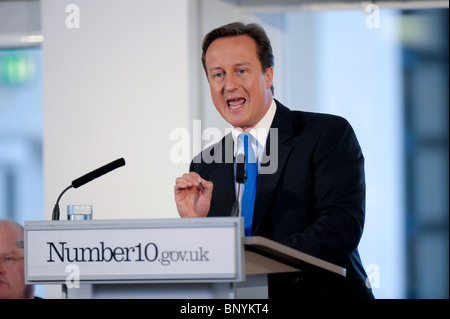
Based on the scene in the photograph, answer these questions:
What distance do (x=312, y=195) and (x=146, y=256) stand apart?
922mm

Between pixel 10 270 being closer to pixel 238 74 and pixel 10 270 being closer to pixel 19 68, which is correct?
pixel 238 74

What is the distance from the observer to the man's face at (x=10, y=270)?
3.21 metres

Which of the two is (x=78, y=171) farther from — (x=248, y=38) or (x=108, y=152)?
(x=248, y=38)

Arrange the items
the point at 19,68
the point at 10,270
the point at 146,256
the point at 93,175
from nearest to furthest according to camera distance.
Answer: the point at 146,256 → the point at 93,175 → the point at 10,270 → the point at 19,68

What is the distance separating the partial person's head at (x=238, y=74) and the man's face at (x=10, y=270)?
1.10m

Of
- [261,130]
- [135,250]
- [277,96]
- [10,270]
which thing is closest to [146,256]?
[135,250]

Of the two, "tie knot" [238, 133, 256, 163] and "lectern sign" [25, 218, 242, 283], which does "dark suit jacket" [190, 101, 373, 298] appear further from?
"lectern sign" [25, 218, 242, 283]

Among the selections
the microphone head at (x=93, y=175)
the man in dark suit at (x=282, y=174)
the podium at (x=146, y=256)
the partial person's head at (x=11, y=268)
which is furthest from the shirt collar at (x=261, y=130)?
the partial person's head at (x=11, y=268)

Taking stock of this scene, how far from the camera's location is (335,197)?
8.45 ft

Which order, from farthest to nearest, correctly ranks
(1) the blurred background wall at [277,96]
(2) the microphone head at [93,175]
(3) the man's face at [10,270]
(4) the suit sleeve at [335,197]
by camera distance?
(1) the blurred background wall at [277,96], (3) the man's face at [10,270], (4) the suit sleeve at [335,197], (2) the microphone head at [93,175]

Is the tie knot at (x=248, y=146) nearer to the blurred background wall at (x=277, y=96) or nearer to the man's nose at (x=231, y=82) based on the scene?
the man's nose at (x=231, y=82)

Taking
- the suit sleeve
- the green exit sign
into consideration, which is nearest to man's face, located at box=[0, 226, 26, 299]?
the suit sleeve
